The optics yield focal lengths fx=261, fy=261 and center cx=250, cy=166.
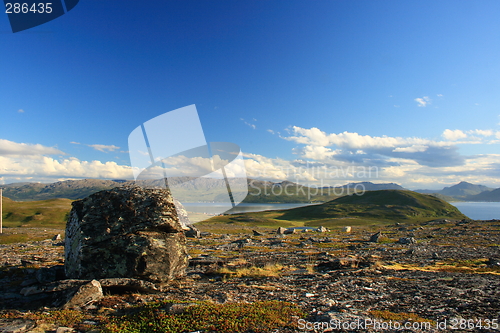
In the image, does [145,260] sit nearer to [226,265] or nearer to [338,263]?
[226,265]

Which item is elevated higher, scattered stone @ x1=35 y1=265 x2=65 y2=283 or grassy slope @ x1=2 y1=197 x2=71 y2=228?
scattered stone @ x1=35 y1=265 x2=65 y2=283

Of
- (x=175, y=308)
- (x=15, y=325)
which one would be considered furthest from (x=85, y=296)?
(x=175, y=308)

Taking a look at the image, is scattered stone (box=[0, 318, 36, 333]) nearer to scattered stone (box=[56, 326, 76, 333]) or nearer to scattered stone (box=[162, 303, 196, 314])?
scattered stone (box=[56, 326, 76, 333])

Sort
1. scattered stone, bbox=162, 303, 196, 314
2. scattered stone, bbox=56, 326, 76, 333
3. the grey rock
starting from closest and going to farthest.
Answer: scattered stone, bbox=56, 326, 76, 333 → scattered stone, bbox=162, 303, 196, 314 → the grey rock

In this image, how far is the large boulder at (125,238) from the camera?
1445 centimetres

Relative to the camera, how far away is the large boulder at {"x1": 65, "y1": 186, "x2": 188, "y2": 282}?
14445 millimetres

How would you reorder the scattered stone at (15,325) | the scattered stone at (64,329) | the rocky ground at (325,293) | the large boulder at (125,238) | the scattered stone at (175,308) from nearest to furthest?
1. the scattered stone at (15,325)
2. the scattered stone at (64,329)
3. the rocky ground at (325,293)
4. the scattered stone at (175,308)
5. the large boulder at (125,238)

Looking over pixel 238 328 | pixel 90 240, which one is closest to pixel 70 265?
pixel 90 240

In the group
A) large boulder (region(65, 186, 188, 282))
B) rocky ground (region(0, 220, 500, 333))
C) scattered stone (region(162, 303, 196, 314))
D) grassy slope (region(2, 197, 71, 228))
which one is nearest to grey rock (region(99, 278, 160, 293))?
rocky ground (region(0, 220, 500, 333))

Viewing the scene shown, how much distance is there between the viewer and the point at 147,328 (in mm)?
8602

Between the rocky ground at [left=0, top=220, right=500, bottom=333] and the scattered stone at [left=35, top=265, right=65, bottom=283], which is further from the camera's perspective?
the scattered stone at [left=35, top=265, right=65, bottom=283]

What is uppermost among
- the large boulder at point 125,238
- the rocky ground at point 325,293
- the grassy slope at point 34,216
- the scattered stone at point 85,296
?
the large boulder at point 125,238

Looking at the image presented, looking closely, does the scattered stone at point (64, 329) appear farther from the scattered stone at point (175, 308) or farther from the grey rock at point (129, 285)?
the grey rock at point (129, 285)

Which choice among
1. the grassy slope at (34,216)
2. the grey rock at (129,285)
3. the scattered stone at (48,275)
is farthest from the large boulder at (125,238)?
the grassy slope at (34,216)
